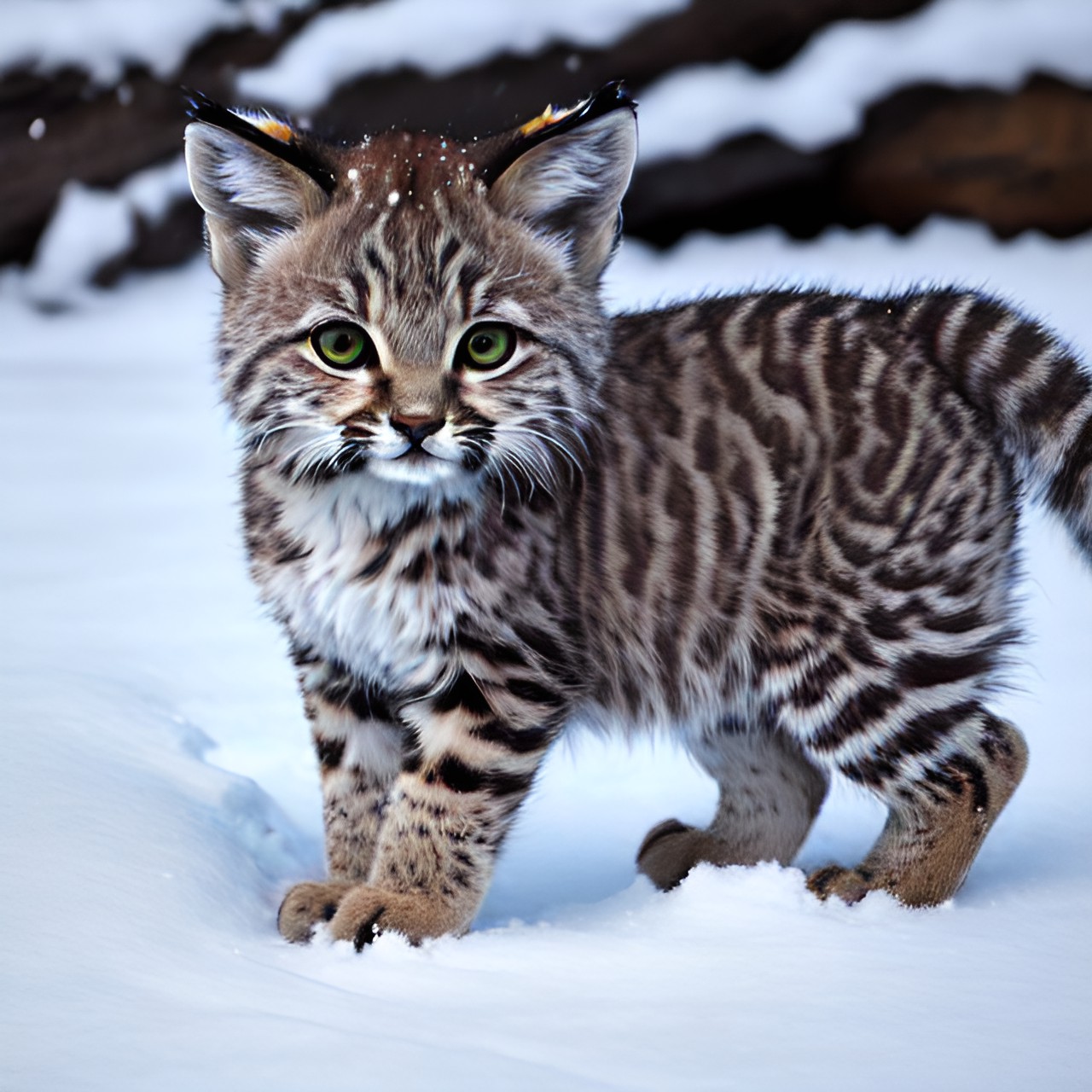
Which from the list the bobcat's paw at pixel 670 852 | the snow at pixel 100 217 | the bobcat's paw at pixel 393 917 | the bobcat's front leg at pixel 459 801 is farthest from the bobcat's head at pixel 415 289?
the snow at pixel 100 217

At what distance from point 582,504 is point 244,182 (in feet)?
2.78

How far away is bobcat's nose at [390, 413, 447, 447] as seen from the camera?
2.48 metres

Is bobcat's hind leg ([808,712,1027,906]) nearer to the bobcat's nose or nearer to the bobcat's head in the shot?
the bobcat's head

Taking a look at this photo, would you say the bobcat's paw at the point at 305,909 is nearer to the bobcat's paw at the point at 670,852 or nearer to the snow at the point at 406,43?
the bobcat's paw at the point at 670,852

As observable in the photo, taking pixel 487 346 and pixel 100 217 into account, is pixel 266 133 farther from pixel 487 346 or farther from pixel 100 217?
pixel 100 217

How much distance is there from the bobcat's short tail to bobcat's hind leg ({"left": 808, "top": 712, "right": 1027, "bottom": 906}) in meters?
0.47

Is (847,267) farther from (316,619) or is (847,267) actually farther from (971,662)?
(316,619)

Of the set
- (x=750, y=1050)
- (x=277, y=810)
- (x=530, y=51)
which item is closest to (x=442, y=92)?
(x=530, y=51)

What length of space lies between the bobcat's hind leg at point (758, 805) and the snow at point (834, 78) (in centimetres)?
449

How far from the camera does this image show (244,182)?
2707 millimetres

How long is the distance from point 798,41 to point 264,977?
5920 mm

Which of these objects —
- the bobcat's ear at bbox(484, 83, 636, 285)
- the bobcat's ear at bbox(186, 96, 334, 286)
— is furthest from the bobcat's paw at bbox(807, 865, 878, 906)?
the bobcat's ear at bbox(186, 96, 334, 286)

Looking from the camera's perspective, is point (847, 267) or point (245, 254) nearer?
point (245, 254)

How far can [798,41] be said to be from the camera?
287 inches
